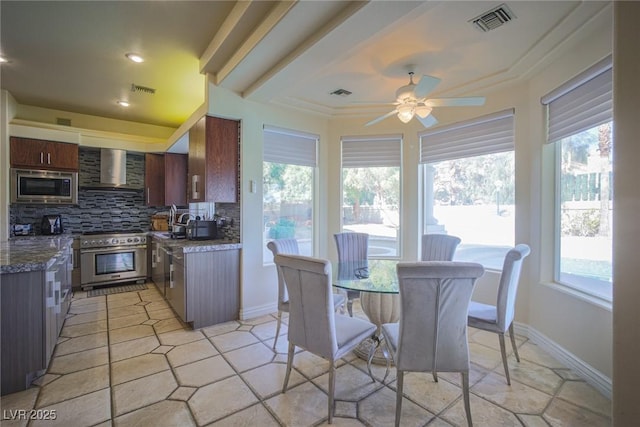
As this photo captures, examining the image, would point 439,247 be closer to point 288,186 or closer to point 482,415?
point 482,415

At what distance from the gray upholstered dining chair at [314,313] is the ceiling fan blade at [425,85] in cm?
160

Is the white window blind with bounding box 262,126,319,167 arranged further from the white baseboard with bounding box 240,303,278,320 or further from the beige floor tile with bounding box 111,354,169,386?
the beige floor tile with bounding box 111,354,169,386

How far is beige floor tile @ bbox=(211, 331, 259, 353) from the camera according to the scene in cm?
263

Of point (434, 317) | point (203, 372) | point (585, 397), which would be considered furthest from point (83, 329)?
point (585, 397)

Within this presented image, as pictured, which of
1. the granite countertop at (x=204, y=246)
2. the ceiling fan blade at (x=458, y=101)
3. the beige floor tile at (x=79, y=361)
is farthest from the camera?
the granite countertop at (x=204, y=246)

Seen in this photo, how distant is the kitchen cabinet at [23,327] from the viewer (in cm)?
194

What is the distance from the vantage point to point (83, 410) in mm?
1799

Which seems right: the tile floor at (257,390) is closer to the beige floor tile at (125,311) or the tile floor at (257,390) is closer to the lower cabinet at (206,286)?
the lower cabinet at (206,286)

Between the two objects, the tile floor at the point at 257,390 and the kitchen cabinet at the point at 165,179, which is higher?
the kitchen cabinet at the point at 165,179

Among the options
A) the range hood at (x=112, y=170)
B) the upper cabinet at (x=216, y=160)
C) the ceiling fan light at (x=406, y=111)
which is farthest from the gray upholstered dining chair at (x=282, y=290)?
the range hood at (x=112, y=170)

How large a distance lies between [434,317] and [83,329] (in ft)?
11.5

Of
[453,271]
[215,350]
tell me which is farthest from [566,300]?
[215,350]

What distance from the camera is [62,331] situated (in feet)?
9.66

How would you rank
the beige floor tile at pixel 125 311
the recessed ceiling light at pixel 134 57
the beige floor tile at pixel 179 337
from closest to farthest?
the beige floor tile at pixel 179 337 < the recessed ceiling light at pixel 134 57 < the beige floor tile at pixel 125 311
